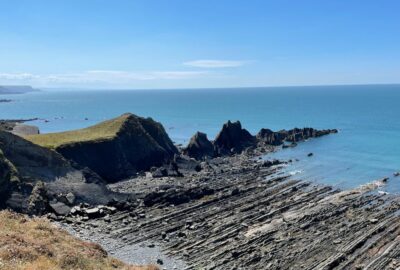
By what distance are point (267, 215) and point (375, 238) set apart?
13.3 metres

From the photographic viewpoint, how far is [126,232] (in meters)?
49.0

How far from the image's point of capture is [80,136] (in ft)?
276

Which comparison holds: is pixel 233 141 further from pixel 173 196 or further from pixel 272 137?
pixel 173 196

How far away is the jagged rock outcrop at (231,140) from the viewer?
106488 mm

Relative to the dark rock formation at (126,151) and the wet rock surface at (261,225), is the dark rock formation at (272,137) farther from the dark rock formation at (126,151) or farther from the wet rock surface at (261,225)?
the wet rock surface at (261,225)

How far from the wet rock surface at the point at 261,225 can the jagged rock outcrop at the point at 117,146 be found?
24.9 ft

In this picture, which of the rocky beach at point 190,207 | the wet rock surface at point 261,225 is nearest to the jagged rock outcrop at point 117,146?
the rocky beach at point 190,207

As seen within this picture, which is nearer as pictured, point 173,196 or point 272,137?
point 173,196

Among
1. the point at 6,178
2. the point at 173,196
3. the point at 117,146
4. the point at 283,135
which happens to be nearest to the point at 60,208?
the point at 6,178

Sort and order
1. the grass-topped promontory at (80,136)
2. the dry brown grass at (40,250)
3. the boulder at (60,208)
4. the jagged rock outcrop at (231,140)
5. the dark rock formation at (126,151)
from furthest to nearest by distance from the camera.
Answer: the jagged rock outcrop at (231,140), the grass-topped promontory at (80,136), the dark rock formation at (126,151), the boulder at (60,208), the dry brown grass at (40,250)

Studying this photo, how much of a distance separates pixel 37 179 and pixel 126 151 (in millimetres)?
27380

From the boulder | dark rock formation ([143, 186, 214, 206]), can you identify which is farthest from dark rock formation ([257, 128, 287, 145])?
the boulder

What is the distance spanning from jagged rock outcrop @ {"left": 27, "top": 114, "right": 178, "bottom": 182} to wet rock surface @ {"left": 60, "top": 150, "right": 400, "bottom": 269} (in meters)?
7.60

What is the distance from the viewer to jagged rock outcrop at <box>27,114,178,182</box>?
77375mm
